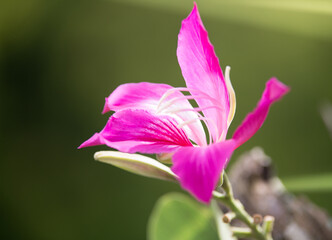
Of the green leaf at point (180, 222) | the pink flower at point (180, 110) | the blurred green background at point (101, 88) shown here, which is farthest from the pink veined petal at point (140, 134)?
the blurred green background at point (101, 88)

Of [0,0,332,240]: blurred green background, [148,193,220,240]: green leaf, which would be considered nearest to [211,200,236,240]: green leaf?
[148,193,220,240]: green leaf

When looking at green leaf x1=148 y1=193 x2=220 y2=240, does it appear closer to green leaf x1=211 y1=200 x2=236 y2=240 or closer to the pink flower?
green leaf x1=211 y1=200 x2=236 y2=240

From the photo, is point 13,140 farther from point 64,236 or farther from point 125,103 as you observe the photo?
point 125,103

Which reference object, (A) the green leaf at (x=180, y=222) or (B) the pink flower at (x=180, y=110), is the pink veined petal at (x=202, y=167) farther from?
(A) the green leaf at (x=180, y=222)

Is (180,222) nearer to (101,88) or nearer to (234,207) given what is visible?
(234,207)

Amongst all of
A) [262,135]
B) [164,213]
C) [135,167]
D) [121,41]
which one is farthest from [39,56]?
[135,167]

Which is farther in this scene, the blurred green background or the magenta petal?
the blurred green background
